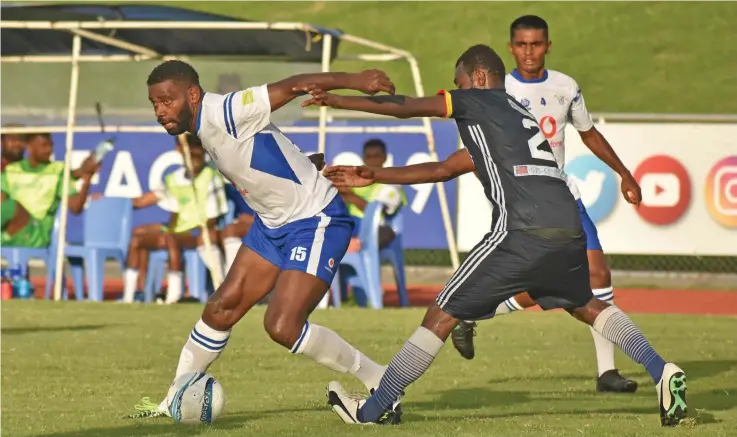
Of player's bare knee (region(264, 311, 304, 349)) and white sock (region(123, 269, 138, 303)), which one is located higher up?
player's bare knee (region(264, 311, 304, 349))

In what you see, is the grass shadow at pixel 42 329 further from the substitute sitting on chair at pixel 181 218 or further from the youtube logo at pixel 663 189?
the youtube logo at pixel 663 189

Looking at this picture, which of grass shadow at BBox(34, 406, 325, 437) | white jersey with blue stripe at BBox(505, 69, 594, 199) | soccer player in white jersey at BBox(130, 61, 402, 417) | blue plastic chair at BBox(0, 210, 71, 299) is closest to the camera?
grass shadow at BBox(34, 406, 325, 437)

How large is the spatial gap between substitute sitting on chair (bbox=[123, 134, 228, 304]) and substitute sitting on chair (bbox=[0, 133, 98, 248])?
1131 millimetres

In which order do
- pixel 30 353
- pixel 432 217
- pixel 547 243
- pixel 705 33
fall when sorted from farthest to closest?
pixel 705 33, pixel 432 217, pixel 30 353, pixel 547 243

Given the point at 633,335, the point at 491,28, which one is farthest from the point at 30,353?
the point at 491,28

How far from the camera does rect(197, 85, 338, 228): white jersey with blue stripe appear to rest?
8.16 meters

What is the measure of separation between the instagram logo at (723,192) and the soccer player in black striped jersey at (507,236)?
1267cm

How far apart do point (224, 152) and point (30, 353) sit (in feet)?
15.9

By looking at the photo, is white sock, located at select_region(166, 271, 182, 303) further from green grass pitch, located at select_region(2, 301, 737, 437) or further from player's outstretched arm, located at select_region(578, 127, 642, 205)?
player's outstretched arm, located at select_region(578, 127, 642, 205)

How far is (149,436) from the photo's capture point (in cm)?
771

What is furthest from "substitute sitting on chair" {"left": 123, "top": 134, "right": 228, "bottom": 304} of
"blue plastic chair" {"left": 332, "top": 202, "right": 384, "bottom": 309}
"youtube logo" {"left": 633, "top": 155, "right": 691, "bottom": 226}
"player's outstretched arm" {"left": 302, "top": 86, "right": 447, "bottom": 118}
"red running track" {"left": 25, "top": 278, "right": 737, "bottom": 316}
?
"player's outstretched arm" {"left": 302, "top": 86, "right": 447, "bottom": 118}

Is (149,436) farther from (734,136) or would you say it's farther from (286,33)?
(734,136)

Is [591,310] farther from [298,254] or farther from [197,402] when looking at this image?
[197,402]

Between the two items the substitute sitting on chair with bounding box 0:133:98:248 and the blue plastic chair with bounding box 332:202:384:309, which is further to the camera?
the substitute sitting on chair with bounding box 0:133:98:248
